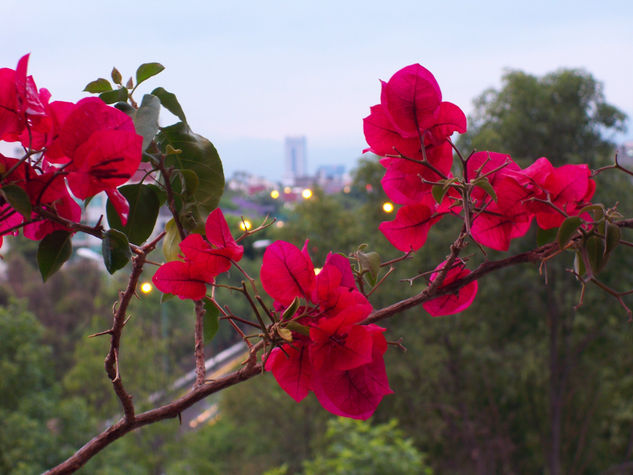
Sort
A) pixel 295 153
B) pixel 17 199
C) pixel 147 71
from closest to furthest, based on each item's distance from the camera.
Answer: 1. pixel 17 199
2. pixel 147 71
3. pixel 295 153

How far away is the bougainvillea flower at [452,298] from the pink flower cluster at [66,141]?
0.16m

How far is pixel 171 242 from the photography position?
12.5 inches

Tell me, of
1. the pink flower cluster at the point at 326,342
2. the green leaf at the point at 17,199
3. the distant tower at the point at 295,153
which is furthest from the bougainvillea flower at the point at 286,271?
the distant tower at the point at 295,153

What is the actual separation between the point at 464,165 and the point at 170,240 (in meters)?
0.17

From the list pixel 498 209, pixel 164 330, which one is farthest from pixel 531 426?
pixel 498 209

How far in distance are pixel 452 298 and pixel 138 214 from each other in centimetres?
17

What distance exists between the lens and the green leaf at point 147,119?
260mm

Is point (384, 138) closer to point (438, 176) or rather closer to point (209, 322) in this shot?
point (438, 176)

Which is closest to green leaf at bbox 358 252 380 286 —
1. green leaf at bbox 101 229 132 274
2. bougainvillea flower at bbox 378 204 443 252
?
bougainvillea flower at bbox 378 204 443 252

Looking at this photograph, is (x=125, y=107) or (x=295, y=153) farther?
(x=295, y=153)

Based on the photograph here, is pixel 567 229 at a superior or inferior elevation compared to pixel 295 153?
superior

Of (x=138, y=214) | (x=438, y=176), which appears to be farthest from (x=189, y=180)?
(x=438, y=176)

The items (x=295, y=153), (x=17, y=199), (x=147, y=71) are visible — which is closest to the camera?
(x=17, y=199)

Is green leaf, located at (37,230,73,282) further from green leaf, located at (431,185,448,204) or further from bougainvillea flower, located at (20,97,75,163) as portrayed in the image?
green leaf, located at (431,185,448,204)
